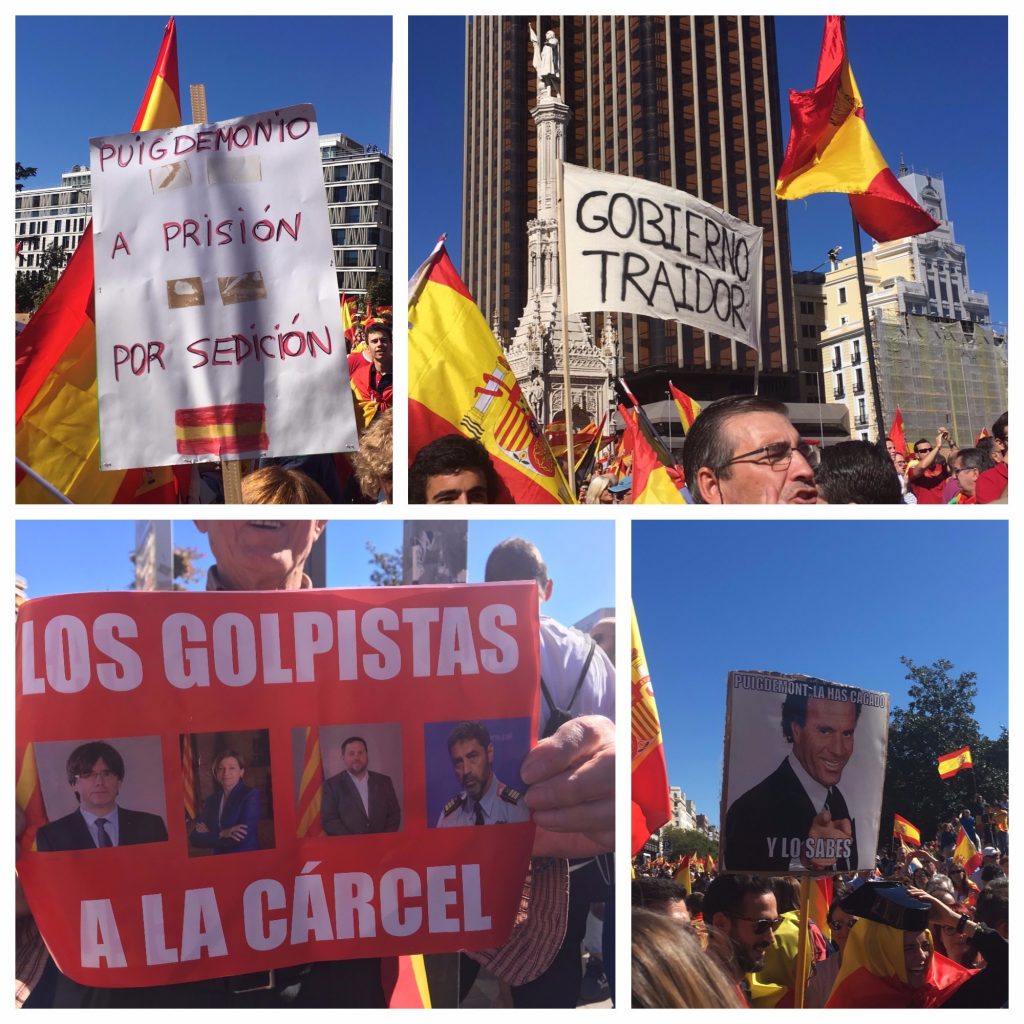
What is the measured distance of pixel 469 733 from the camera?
8.72 feet

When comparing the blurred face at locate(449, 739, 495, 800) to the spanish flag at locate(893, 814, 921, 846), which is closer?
the blurred face at locate(449, 739, 495, 800)

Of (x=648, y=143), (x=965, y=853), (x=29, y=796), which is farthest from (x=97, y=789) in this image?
(x=648, y=143)

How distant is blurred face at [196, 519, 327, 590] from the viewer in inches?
105

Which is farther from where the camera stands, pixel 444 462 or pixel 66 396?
pixel 66 396

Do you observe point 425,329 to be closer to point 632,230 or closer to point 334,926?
point 632,230

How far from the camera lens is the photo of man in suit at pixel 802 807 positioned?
2.81 meters

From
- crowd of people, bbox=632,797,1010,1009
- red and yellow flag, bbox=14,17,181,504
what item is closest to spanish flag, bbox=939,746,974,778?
crowd of people, bbox=632,797,1010,1009

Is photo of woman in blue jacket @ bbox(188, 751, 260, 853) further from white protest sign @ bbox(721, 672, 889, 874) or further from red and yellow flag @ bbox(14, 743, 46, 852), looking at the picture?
white protest sign @ bbox(721, 672, 889, 874)

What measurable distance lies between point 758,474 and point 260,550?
127cm

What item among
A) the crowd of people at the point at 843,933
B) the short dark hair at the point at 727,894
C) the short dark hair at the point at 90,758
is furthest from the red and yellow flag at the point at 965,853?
the short dark hair at the point at 90,758

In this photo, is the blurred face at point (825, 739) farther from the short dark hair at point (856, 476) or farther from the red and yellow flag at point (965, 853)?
the short dark hair at point (856, 476)

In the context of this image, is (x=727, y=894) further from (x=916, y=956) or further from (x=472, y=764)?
(x=472, y=764)
